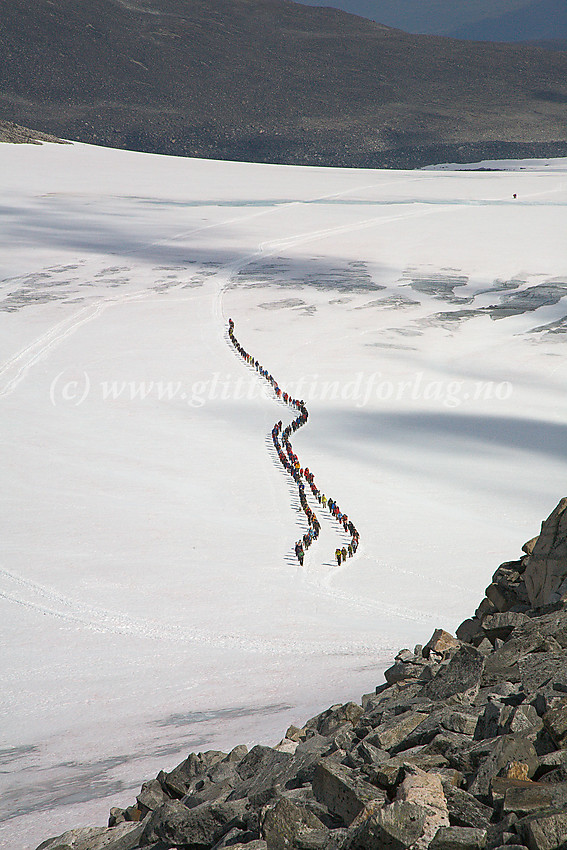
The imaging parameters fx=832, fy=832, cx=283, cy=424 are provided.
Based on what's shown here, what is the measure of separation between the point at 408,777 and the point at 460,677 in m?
1.85

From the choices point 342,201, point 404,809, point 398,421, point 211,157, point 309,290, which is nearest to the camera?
point 404,809

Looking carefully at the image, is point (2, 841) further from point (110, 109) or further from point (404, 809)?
point (110, 109)

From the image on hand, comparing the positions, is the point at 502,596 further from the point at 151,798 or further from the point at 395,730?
the point at 151,798

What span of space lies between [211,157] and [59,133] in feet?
71.1

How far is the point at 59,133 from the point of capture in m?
116

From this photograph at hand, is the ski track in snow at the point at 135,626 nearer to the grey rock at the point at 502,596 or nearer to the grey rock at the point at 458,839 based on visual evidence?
the grey rock at the point at 502,596


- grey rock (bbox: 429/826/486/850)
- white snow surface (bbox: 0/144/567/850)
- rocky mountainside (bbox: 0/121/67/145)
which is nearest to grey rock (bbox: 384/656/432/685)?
white snow surface (bbox: 0/144/567/850)

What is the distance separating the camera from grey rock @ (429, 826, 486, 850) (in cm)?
393

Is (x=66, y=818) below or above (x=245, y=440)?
below

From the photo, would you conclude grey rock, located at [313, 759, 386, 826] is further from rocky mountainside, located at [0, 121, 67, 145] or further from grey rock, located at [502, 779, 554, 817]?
rocky mountainside, located at [0, 121, 67, 145]

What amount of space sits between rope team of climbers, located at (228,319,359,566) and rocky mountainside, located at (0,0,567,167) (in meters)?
90.4

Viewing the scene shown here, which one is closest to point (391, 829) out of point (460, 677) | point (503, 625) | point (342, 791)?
point (342, 791)

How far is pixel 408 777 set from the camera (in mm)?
4473

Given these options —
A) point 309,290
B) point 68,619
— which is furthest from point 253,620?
point 309,290
